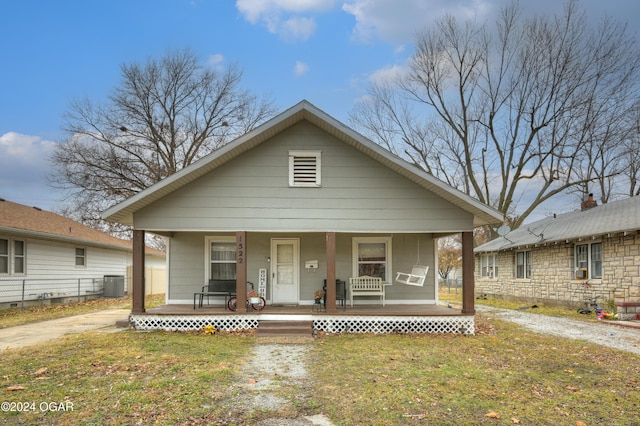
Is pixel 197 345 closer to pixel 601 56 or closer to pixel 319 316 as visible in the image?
pixel 319 316

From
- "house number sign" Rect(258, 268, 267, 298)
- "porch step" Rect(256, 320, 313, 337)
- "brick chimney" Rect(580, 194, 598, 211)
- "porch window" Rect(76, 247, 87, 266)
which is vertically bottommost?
"porch step" Rect(256, 320, 313, 337)

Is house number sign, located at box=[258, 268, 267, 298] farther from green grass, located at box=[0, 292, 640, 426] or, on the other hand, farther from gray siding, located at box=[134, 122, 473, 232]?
green grass, located at box=[0, 292, 640, 426]

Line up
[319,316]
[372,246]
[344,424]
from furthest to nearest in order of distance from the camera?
[372,246], [319,316], [344,424]

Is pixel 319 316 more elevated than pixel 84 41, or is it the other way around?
pixel 84 41

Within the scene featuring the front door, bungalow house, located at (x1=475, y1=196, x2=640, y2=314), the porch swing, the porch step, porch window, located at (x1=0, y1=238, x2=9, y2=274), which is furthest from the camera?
porch window, located at (x1=0, y1=238, x2=9, y2=274)

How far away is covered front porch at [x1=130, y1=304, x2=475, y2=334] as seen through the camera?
10.7 metres

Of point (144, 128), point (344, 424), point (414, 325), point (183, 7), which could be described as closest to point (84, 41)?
point (183, 7)

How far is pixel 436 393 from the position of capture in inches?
217

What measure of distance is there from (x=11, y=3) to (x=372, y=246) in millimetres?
14332

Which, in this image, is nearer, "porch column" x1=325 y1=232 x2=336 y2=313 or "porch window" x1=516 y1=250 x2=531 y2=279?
"porch column" x1=325 y1=232 x2=336 y2=313

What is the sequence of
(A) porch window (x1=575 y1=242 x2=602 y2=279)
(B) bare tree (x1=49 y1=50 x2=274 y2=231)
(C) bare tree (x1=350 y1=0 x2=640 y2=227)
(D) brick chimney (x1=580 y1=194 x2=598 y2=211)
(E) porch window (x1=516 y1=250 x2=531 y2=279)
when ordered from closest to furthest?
(A) porch window (x1=575 y1=242 x2=602 y2=279)
(D) brick chimney (x1=580 y1=194 x2=598 y2=211)
(E) porch window (x1=516 y1=250 x2=531 y2=279)
(C) bare tree (x1=350 y1=0 x2=640 y2=227)
(B) bare tree (x1=49 y1=50 x2=274 y2=231)

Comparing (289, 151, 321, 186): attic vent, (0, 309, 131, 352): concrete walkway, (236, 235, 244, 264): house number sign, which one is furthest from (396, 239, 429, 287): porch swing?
(0, 309, 131, 352): concrete walkway

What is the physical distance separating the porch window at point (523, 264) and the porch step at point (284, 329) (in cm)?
1353

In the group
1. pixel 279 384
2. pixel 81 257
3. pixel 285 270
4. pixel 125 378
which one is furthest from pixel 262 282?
pixel 81 257
